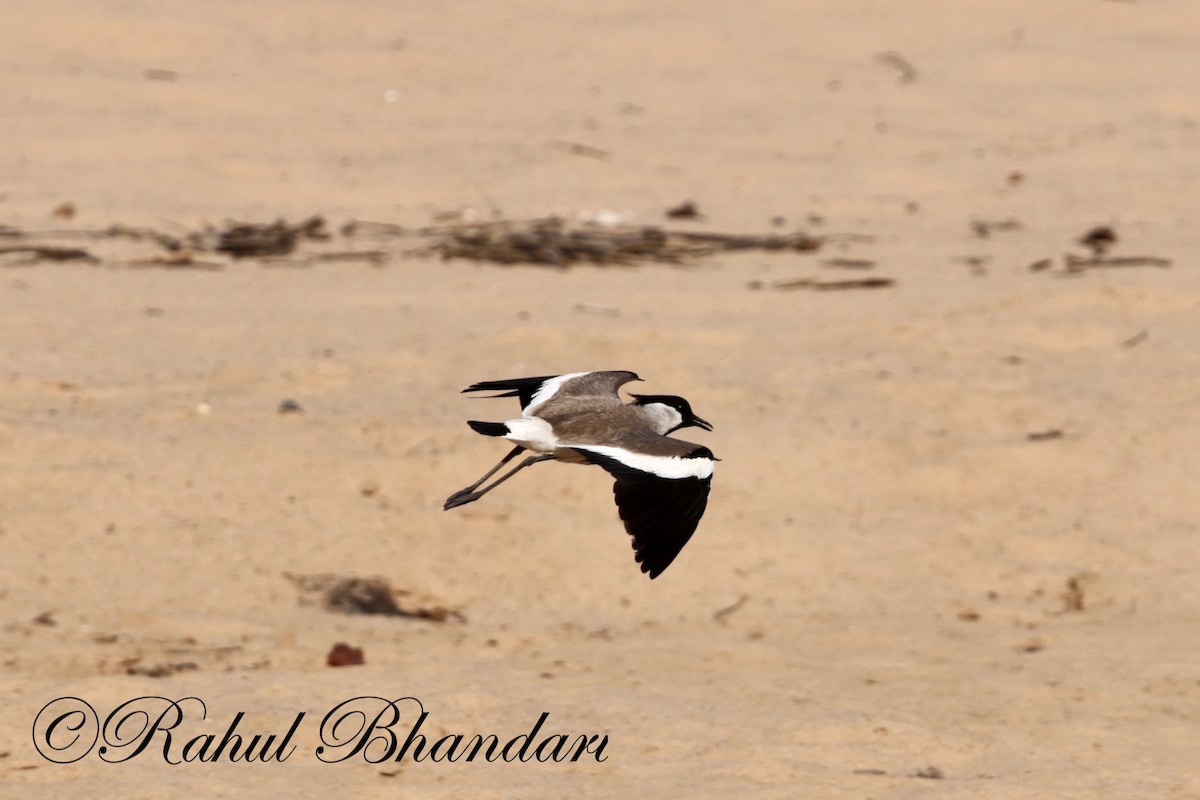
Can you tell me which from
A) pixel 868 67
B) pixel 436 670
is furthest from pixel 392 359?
pixel 868 67

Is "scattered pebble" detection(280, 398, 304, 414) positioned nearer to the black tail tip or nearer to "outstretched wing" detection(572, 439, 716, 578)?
the black tail tip

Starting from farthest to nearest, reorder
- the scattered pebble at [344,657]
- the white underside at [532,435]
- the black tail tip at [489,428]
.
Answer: the scattered pebble at [344,657]
the white underside at [532,435]
the black tail tip at [489,428]

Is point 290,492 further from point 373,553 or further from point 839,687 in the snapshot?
point 839,687

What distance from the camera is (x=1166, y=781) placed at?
434cm

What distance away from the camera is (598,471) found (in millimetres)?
6199

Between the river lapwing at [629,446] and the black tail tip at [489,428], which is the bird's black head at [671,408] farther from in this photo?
the black tail tip at [489,428]

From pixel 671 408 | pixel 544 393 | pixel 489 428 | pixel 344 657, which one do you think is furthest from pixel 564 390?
pixel 344 657

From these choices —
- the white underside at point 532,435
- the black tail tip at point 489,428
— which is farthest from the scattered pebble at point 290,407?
the black tail tip at point 489,428

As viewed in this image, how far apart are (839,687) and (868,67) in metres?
7.72

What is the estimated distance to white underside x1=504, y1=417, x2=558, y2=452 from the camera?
4.55 m

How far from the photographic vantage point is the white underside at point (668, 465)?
4.08m

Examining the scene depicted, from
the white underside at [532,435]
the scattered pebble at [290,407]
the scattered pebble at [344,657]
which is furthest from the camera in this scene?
the scattered pebble at [290,407]

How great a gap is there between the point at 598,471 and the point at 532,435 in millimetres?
1625

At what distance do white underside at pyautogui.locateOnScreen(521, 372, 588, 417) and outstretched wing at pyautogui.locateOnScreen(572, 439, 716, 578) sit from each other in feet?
2.77
